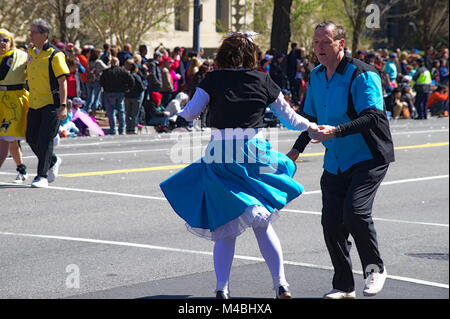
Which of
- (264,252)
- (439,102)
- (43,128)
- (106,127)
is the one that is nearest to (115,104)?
(106,127)

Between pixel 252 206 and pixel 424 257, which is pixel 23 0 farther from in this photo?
pixel 252 206

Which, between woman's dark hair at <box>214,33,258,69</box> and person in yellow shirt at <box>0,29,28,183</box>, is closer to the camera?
woman's dark hair at <box>214,33,258,69</box>

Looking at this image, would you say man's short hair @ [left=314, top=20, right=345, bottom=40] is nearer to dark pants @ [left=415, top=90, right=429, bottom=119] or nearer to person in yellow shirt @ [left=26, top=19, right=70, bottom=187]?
person in yellow shirt @ [left=26, top=19, right=70, bottom=187]

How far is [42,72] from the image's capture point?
11648 millimetres

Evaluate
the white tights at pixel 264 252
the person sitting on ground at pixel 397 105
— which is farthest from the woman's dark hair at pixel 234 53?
the person sitting on ground at pixel 397 105

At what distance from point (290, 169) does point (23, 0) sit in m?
23.7

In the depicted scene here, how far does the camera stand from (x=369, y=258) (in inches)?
238

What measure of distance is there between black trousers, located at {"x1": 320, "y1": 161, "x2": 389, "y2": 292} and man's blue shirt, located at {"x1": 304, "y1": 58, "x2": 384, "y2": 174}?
8 cm

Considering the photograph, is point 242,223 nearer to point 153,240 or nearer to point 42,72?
point 153,240

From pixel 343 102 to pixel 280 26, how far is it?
928 inches

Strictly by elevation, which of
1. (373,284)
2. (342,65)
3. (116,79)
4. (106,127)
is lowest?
(106,127)

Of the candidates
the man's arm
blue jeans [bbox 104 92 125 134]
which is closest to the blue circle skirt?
the man's arm

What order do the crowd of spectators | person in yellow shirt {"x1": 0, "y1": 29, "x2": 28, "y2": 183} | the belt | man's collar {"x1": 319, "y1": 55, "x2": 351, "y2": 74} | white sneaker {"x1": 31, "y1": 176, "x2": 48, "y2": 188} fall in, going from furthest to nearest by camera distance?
the crowd of spectators → white sneaker {"x1": 31, "y1": 176, "x2": 48, "y2": 188} → the belt → person in yellow shirt {"x1": 0, "y1": 29, "x2": 28, "y2": 183} → man's collar {"x1": 319, "y1": 55, "x2": 351, "y2": 74}

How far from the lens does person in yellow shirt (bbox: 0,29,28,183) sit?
12.1m
